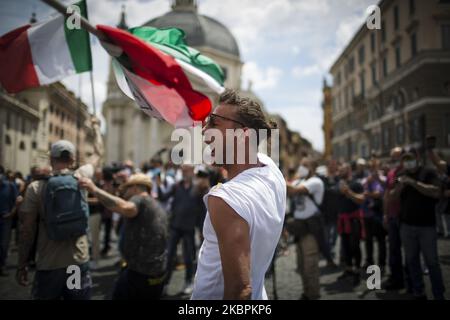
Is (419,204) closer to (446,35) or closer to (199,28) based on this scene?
(446,35)

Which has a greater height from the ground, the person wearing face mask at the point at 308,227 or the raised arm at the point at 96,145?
the raised arm at the point at 96,145

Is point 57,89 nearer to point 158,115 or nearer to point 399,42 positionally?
point 158,115

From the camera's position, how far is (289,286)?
545 cm

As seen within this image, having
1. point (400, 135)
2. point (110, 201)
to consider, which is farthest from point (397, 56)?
point (110, 201)

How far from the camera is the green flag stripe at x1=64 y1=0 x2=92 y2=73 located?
3.86 m

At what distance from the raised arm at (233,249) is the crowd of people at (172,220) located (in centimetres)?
210

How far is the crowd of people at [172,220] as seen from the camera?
306 cm

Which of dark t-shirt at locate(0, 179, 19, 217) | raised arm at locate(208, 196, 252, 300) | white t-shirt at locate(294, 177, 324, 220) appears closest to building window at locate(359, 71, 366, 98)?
white t-shirt at locate(294, 177, 324, 220)

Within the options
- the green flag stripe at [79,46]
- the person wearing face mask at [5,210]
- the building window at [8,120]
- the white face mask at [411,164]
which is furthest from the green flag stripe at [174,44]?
the person wearing face mask at [5,210]

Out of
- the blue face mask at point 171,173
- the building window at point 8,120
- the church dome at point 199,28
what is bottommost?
the blue face mask at point 171,173

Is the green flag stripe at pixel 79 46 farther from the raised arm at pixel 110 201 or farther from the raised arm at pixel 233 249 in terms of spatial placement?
the raised arm at pixel 233 249

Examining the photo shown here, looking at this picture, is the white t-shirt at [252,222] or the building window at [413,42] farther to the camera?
the building window at [413,42]

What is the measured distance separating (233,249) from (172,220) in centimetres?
462
